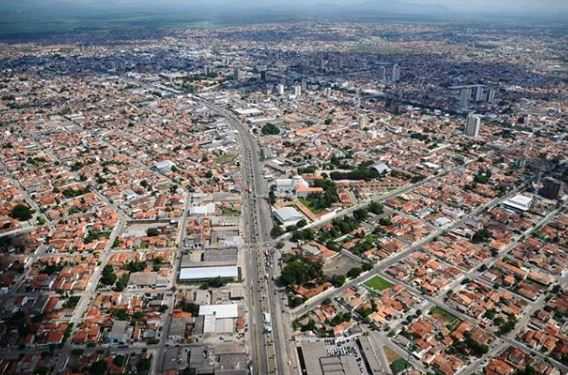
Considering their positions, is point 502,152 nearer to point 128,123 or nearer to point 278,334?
point 278,334

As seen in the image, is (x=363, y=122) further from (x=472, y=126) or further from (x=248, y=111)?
(x=248, y=111)

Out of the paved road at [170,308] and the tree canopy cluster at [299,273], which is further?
the tree canopy cluster at [299,273]

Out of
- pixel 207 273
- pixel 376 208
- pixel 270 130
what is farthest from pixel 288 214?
pixel 270 130

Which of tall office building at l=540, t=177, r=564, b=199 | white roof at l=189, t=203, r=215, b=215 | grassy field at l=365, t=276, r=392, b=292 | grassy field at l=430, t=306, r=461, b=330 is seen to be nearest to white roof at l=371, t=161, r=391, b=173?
tall office building at l=540, t=177, r=564, b=199

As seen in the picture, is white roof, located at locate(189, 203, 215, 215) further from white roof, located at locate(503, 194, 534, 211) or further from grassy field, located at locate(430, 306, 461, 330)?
white roof, located at locate(503, 194, 534, 211)

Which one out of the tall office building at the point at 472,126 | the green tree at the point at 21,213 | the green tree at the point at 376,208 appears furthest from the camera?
the tall office building at the point at 472,126

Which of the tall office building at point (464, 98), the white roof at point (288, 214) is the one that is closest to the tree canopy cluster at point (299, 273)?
the white roof at point (288, 214)

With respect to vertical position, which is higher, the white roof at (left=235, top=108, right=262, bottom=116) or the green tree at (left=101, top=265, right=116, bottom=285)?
the white roof at (left=235, top=108, right=262, bottom=116)

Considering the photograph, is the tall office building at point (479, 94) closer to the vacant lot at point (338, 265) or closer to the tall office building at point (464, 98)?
the tall office building at point (464, 98)
